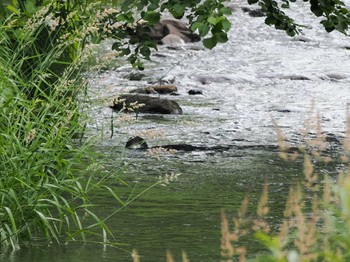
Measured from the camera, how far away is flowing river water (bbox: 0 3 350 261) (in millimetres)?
5738

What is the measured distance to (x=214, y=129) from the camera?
10.7 meters

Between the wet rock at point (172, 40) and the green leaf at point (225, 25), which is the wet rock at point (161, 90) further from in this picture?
the green leaf at point (225, 25)

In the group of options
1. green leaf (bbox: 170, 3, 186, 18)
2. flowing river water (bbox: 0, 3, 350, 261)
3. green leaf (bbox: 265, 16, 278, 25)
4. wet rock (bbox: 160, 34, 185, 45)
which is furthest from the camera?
wet rock (bbox: 160, 34, 185, 45)

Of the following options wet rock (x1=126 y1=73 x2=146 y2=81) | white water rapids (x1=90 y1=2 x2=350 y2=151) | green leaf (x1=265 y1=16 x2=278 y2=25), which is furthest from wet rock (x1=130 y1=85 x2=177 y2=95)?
green leaf (x1=265 y1=16 x2=278 y2=25)

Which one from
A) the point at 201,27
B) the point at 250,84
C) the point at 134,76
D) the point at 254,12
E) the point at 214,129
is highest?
the point at 201,27

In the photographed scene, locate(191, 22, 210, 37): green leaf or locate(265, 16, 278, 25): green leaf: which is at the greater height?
locate(191, 22, 210, 37): green leaf

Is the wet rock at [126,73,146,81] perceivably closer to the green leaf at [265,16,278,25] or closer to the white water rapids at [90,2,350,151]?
the white water rapids at [90,2,350,151]

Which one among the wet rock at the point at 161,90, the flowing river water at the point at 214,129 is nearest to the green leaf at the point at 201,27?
the flowing river water at the point at 214,129

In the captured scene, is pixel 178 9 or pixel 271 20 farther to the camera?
pixel 271 20

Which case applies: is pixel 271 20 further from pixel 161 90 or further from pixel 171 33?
pixel 171 33

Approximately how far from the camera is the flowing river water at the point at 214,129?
226 inches

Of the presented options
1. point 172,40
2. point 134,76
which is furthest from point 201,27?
point 172,40

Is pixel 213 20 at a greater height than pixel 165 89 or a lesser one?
greater

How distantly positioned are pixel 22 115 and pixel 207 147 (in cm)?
402
